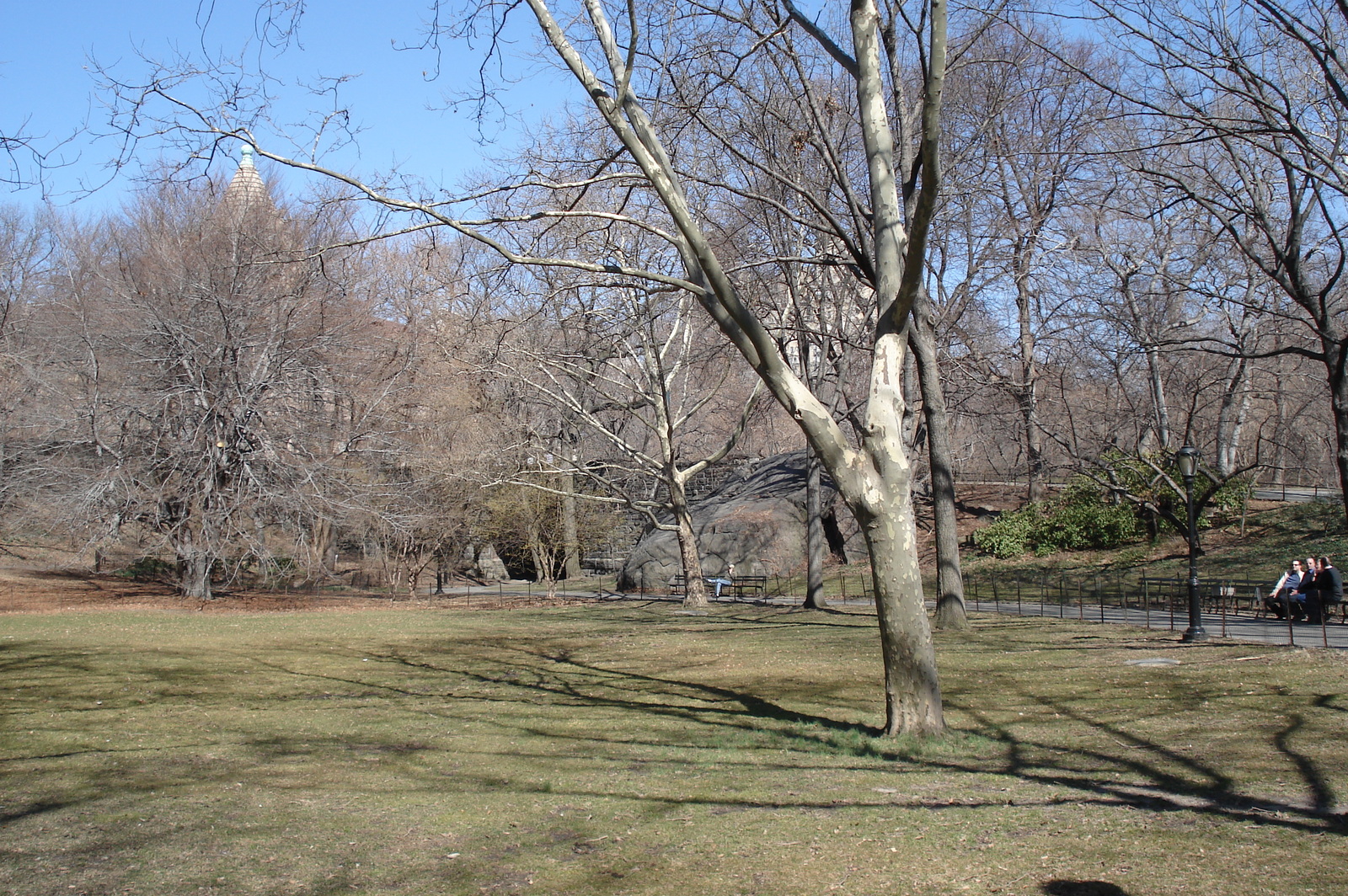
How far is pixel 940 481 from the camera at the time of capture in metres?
17.6

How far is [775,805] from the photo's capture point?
676 centimetres

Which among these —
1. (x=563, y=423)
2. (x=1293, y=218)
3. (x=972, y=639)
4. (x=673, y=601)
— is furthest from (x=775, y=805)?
(x=563, y=423)

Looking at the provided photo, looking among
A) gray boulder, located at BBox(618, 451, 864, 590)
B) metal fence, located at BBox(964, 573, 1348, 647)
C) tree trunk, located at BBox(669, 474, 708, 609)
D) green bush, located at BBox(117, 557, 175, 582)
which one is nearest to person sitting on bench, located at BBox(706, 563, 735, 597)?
gray boulder, located at BBox(618, 451, 864, 590)

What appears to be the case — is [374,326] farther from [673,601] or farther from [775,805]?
[775,805]

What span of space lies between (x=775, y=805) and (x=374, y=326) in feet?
101

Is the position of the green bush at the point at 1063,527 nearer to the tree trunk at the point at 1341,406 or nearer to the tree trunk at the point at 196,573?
the tree trunk at the point at 1341,406

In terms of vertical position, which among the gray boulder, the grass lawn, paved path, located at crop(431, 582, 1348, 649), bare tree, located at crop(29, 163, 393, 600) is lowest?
the grass lawn

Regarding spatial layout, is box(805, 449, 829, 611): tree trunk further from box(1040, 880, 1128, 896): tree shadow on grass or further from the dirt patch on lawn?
box(1040, 880, 1128, 896): tree shadow on grass

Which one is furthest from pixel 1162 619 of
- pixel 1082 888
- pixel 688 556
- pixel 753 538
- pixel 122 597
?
pixel 122 597

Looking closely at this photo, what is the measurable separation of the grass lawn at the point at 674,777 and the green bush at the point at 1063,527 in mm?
16749

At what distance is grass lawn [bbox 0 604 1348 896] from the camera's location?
206 inches

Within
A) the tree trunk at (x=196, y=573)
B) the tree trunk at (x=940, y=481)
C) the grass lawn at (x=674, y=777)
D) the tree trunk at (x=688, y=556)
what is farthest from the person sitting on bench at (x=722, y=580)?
the grass lawn at (x=674, y=777)

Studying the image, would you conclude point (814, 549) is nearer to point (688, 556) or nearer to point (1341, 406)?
point (688, 556)

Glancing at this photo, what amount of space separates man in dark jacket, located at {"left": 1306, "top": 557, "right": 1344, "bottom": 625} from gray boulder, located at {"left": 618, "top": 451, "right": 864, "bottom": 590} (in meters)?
17.9
